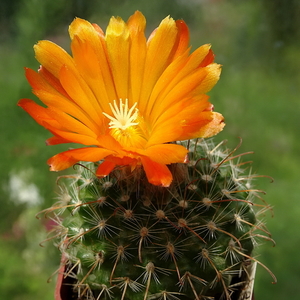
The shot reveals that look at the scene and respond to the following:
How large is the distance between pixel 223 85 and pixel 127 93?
97 cm

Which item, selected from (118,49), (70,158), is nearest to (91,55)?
(118,49)

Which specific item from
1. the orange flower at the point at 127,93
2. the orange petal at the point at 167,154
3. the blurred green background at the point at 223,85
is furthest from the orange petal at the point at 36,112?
the blurred green background at the point at 223,85

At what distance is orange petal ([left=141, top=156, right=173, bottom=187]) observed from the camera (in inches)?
16.8

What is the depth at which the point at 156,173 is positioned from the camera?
17.2 inches

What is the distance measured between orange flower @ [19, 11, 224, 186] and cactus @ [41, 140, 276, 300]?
0.06m

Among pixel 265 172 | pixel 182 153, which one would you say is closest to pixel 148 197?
pixel 182 153

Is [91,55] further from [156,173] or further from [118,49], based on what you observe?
[156,173]

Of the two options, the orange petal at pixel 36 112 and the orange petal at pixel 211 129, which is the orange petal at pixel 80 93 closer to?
the orange petal at pixel 36 112

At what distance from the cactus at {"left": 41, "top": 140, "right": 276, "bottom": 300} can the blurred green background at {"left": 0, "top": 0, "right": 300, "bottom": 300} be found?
0.71 metres

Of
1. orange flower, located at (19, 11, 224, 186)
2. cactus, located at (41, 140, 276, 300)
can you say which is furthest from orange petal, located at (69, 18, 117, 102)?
cactus, located at (41, 140, 276, 300)

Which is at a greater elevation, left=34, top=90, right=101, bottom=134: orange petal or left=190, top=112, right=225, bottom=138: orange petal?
left=34, top=90, right=101, bottom=134: orange petal

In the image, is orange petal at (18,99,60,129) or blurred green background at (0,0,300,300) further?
blurred green background at (0,0,300,300)

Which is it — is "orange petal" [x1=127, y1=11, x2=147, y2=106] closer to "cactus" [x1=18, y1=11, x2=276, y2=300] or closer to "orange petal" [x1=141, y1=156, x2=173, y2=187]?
"cactus" [x1=18, y1=11, x2=276, y2=300]

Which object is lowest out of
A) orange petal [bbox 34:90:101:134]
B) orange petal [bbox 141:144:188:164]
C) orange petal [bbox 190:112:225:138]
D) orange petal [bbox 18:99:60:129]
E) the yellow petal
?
orange petal [bbox 141:144:188:164]
